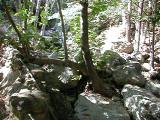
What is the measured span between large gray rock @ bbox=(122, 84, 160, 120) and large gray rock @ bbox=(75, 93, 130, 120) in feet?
0.58

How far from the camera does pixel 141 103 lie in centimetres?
663

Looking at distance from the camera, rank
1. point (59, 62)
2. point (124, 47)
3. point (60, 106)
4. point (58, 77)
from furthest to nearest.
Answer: point (124, 47) → point (58, 77) → point (59, 62) → point (60, 106)

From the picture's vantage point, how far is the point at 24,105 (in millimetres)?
5645

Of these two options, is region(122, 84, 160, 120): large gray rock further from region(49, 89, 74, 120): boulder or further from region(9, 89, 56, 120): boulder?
region(9, 89, 56, 120): boulder

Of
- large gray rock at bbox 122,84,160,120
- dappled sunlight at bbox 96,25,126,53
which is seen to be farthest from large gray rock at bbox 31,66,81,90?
dappled sunlight at bbox 96,25,126,53

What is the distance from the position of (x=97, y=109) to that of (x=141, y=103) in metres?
0.92

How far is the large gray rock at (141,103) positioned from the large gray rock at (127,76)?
346 mm

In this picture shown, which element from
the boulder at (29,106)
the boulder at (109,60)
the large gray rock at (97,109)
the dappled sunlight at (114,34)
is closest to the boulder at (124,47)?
the dappled sunlight at (114,34)

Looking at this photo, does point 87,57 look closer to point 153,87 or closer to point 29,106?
point 153,87

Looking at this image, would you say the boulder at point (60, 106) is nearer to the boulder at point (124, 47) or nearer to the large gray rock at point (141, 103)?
the large gray rock at point (141, 103)

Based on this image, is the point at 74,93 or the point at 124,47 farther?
the point at 124,47

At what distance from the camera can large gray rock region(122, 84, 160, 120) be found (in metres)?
6.45

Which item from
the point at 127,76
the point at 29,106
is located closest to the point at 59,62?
the point at 29,106

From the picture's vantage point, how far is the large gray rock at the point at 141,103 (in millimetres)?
6453
